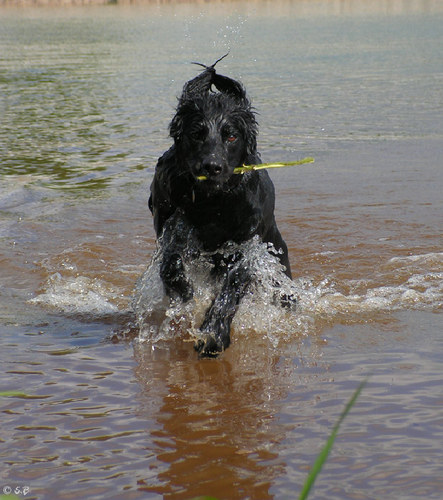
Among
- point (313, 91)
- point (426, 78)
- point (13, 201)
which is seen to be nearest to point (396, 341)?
point (13, 201)

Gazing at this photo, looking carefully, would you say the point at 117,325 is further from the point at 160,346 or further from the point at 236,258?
the point at 236,258

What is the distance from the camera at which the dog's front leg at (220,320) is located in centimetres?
476

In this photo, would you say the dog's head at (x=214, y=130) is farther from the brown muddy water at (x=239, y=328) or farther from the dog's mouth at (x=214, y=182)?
the brown muddy water at (x=239, y=328)

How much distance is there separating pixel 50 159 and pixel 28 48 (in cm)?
1844

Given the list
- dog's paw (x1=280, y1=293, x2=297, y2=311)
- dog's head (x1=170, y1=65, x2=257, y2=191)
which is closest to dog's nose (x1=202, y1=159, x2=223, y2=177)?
dog's head (x1=170, y1=65, x2=257, y2=191)

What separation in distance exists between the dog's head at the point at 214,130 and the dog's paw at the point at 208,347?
0.88m

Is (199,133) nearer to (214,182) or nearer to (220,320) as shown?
(214,182)

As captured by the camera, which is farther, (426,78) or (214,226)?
(426,78)

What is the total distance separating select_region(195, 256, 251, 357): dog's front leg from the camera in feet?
15.6

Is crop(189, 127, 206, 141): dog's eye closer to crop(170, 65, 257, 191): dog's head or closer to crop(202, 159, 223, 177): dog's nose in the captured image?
crop(170, 65, 257, 191): dog's head

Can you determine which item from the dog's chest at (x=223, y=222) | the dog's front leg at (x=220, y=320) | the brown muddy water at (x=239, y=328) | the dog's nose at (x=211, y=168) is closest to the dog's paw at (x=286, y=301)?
the brown muddy water at (x=239, y=328)

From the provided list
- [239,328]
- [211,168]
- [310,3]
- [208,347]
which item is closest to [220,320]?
[208,347]

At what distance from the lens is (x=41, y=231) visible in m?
7.80

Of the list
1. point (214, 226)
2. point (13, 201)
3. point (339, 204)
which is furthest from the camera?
point (13, 201)
